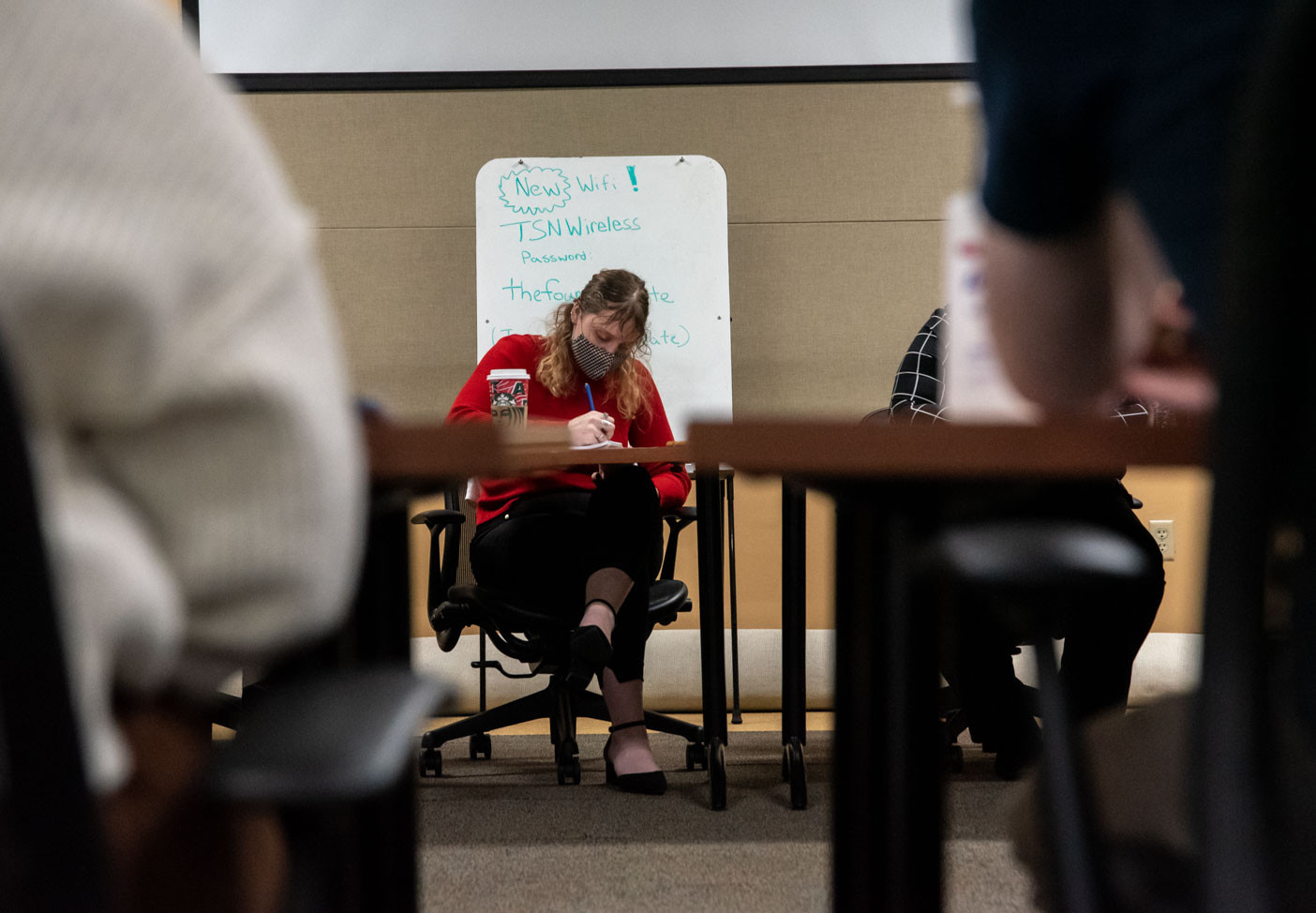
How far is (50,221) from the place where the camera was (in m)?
0.36

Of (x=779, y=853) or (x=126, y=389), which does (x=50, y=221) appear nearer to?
(x=126, y=389)

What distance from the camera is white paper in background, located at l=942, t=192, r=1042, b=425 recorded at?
2.83 ft

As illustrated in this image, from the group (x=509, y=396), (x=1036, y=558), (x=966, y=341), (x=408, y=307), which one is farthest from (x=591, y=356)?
(x=1036, y=558)

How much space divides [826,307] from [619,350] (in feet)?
3.79

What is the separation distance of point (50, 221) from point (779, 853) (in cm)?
186

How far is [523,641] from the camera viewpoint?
2.72 metres

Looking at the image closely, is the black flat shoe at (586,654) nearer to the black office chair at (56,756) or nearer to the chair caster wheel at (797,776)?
the chair caster wheel at (797,776)

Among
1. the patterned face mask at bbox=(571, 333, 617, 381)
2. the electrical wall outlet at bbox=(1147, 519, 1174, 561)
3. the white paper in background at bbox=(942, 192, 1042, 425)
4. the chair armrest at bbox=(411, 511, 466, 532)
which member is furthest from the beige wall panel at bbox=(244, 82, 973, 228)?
the white paper in background at bbox=(942, 192, 1042, 425)

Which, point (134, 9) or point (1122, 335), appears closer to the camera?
A: point (134, 9)

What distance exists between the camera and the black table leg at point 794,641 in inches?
91.1

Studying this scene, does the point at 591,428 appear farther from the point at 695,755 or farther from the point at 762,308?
the point at 762,308

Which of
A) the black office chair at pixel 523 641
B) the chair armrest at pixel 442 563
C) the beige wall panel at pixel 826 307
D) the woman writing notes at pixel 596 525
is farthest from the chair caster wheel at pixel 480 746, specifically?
the beige wall panel at pixel 826 307

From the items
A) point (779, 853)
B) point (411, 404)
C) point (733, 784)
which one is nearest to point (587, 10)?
point (411, 404)

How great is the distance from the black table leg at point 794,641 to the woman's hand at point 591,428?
440 millimetres
